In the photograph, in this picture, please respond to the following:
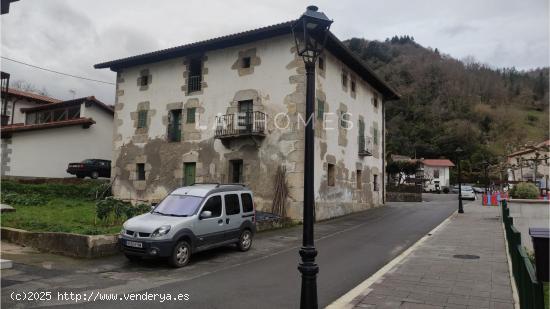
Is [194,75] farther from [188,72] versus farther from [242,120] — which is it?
[242,120]

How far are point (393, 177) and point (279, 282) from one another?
42234 mm

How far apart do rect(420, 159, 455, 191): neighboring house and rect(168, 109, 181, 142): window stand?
5766 centimetres

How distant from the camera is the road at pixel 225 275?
261 inches

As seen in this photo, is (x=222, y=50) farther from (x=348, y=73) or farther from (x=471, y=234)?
(x=471, y=234)

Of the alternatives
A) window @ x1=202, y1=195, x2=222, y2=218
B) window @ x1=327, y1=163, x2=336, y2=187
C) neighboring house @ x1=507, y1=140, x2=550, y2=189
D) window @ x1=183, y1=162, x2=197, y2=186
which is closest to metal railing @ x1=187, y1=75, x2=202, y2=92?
window @ x1=183, y1=162, x2=197, y2=186

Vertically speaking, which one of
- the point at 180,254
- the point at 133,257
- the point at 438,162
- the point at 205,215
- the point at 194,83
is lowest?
the point at 133,257

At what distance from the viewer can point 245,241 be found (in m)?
11.4

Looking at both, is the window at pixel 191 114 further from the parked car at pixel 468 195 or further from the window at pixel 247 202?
the parked car at pixel 468 195

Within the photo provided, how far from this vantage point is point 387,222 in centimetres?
1828

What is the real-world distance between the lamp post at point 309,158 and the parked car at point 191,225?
4.74 meters

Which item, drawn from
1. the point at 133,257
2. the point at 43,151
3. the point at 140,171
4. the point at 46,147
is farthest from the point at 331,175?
the point at 43,151

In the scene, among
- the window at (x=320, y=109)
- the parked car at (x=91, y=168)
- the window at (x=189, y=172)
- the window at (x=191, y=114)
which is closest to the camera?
the window at (x=320, y=109)

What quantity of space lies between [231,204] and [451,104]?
259 feet

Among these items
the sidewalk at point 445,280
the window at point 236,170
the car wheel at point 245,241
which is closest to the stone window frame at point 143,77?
the window at point 236,170
